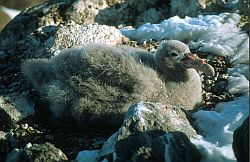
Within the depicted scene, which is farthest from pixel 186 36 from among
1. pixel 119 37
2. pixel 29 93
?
pixel 29 93

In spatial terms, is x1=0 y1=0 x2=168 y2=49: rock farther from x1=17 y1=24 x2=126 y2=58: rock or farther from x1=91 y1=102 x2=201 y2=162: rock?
x1=91 y1=102 x2=201 y2=162: rock

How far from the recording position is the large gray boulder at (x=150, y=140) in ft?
18.2

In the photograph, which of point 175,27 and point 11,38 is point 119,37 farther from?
point 11,38

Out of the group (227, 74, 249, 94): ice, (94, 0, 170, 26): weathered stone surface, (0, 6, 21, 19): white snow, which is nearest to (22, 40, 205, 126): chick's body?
(227, 74, 249, 94): ice

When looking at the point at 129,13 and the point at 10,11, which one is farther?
the point at 10,11

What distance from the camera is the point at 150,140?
561 cm

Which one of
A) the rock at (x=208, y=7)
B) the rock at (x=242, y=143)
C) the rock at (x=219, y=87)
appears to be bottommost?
the rock at (x=219, y=87)

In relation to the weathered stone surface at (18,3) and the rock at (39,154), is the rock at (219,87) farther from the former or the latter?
the weathered stone surface at (18,3)

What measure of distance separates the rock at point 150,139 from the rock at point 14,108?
1.66 meters

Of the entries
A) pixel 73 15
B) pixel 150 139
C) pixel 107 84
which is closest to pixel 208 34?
pixel 107 84

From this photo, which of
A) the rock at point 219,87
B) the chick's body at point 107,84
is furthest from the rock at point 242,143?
the rock at point 219,87

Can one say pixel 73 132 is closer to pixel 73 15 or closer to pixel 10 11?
pixel 73 15

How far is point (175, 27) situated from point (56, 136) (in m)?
2.55

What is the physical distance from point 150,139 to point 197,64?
6.24 ft
